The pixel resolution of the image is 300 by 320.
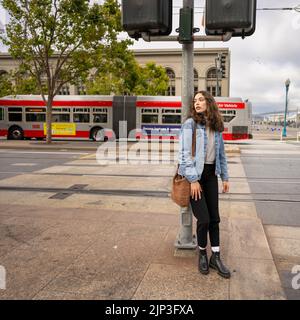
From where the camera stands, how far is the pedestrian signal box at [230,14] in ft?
11.1

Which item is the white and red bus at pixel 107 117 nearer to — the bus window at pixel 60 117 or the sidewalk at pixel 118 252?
the bus window at pixel 60 117

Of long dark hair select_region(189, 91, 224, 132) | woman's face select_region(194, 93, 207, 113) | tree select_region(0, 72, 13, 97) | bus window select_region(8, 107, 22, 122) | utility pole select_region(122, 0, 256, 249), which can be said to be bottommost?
long dark hair select_region(189, 91, 224, 132)

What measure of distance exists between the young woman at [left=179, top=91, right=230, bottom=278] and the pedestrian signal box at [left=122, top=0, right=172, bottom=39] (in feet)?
2.72

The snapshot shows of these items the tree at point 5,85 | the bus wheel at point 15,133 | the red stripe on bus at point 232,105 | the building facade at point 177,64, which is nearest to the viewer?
the red stripe on bus at point 232,105

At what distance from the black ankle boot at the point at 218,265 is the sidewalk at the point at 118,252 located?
7 centimetres

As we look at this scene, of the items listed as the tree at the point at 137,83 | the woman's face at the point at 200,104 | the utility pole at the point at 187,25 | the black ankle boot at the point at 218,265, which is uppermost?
the tree at the point at 137,83

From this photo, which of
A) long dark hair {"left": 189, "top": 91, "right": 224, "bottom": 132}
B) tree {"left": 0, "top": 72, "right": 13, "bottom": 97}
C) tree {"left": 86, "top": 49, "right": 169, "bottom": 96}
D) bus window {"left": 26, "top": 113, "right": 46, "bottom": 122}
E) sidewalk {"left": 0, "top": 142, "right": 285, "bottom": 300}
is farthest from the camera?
tree {"left": 86, "top": 49, "right": 169, "bottom": 96}

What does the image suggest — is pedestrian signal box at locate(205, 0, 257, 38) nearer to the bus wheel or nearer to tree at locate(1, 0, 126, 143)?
tree at locate(1, 0, 126, 143)

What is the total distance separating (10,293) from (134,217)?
279cm

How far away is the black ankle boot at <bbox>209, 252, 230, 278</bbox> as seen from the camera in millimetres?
3598

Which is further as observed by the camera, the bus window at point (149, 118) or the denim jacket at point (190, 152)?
the bus window at point (149, 118)

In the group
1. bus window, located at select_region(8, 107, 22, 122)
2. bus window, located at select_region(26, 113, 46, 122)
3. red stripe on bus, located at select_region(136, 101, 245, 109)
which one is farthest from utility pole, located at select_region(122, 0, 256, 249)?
bus window, located at select_region(8, 107, 22, 122)

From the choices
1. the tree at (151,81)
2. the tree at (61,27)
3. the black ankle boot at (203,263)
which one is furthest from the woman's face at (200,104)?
the tree at (151,81)

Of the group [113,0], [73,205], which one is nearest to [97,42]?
[113,0]
